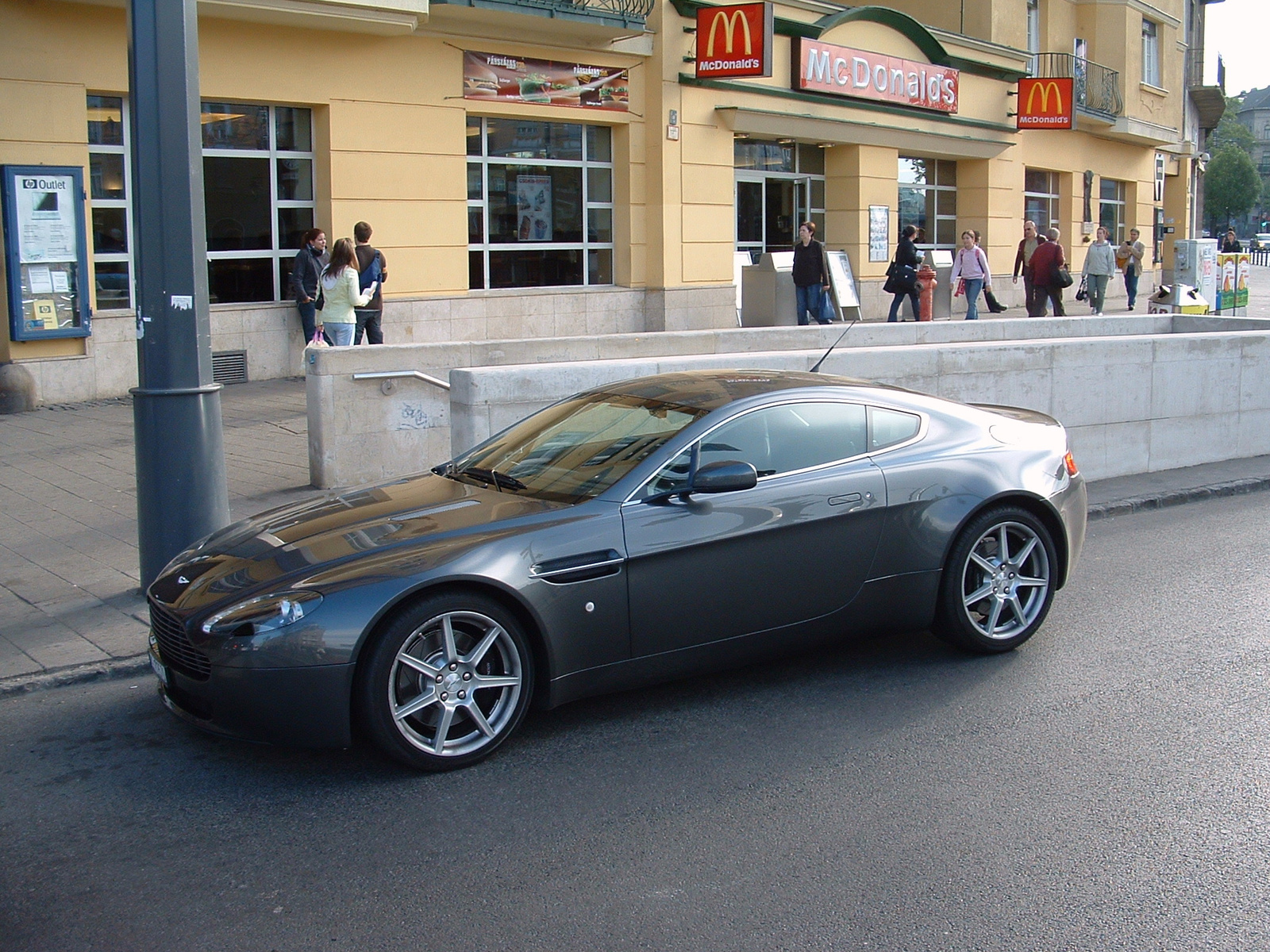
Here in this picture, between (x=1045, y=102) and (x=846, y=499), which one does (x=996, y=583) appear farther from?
(x=1045, y=102)

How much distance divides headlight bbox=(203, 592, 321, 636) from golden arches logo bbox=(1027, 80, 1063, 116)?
89.3 ft

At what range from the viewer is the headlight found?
178 inches

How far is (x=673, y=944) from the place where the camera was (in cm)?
350

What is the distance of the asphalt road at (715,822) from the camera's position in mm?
3621

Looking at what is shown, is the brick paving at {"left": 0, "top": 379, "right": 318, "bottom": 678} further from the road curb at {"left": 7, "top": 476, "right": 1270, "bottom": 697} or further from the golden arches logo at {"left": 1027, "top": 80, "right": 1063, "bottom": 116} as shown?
the golden arches logo at {"left": 1027, "top": 80, "right": 1063, "bottom": 116}

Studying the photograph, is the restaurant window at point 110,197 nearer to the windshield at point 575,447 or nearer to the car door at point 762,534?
the windshield at point 575,447

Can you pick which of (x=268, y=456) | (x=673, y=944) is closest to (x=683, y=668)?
(x=673, y=944)

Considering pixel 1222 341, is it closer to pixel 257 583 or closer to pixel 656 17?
pixel 257 583

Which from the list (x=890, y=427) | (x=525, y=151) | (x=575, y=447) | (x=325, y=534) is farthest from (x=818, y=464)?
(x=525, y=151)

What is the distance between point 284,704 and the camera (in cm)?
447

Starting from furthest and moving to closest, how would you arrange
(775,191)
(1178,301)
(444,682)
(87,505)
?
(775,191), (1178,301), (87,505), (444,682)

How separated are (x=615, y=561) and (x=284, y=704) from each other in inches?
53.1

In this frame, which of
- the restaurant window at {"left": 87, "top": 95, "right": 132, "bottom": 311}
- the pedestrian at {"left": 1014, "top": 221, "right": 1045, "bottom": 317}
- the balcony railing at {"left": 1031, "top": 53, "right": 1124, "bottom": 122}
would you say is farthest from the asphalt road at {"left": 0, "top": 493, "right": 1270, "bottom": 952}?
the balcony railing at {"left": 1031, "top": 53, "right": 1124, "bottom": 122}

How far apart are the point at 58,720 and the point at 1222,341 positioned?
33.0 feet
